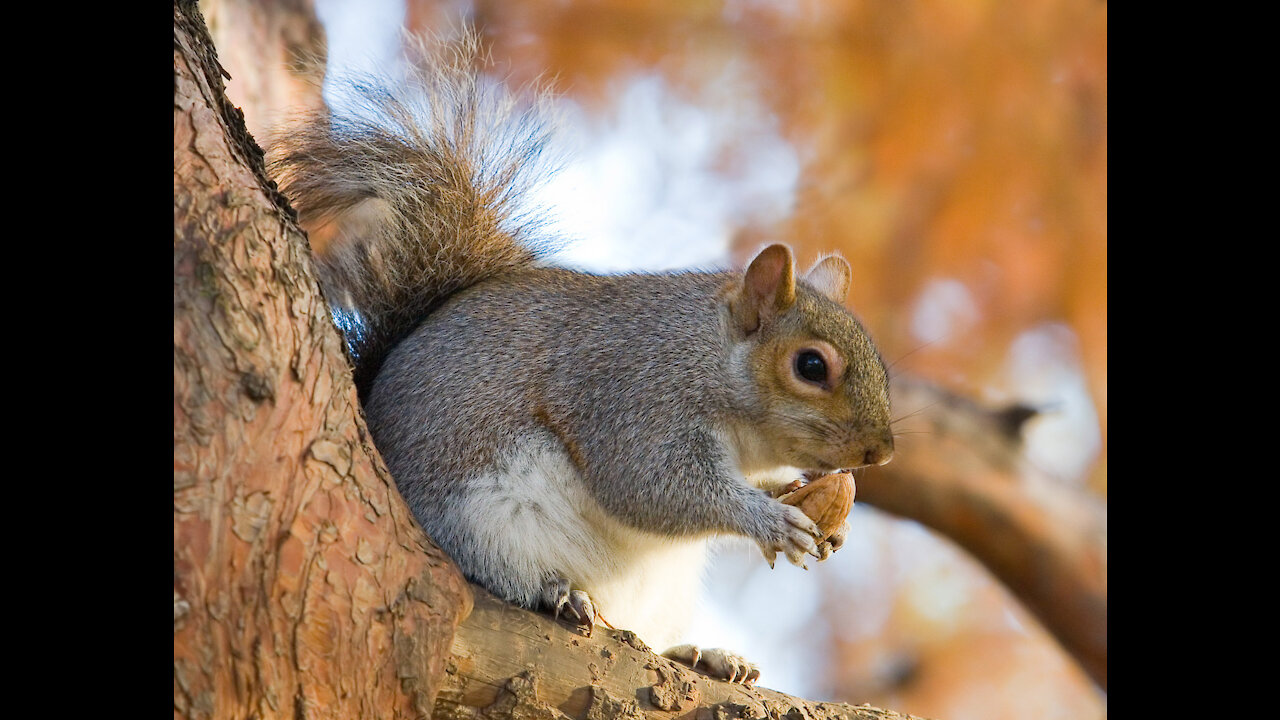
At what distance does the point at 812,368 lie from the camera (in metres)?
2.11

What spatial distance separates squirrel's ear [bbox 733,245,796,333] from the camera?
215 cm

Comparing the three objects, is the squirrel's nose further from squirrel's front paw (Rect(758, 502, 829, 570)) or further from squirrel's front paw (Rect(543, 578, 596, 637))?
squirrel's front paw (Rect(543, 578, 596, 637))

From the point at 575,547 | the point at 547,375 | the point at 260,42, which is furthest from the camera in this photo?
the point at 260,42

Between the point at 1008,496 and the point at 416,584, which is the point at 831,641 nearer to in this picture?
the point at 1008,496

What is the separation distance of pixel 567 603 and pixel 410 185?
952 millimetres

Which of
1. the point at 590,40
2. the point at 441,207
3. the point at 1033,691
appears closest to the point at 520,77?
the point at 590,40

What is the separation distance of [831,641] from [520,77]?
7.64 ft

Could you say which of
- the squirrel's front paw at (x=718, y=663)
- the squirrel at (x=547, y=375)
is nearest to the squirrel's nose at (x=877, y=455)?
the squirrel at (x=547, y=375)

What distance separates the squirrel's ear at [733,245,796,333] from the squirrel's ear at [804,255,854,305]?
13.3 inches

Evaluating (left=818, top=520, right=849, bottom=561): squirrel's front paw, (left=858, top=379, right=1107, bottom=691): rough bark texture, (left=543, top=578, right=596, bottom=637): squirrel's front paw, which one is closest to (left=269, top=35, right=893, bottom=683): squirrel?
(left=543, top=578, right=596, bottom=637): squirrel's front paw

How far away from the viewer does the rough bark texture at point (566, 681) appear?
5.40 feet

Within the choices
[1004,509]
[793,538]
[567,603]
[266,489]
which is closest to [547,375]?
[567,603]

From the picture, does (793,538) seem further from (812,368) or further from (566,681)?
(566,681)

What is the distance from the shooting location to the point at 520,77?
327 centimetres
